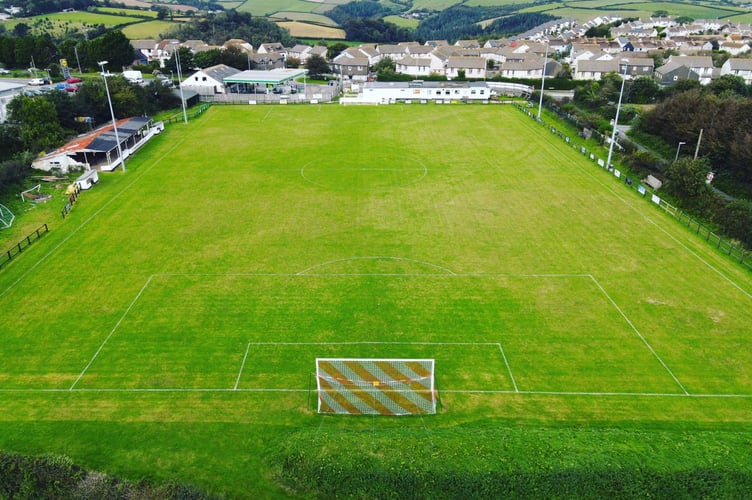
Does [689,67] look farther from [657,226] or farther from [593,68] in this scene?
[657,226]

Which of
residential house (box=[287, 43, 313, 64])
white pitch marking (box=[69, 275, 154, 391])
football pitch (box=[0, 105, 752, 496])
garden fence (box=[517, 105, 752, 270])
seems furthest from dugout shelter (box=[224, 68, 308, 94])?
white pitch marking (box=[69, 275, 154, 391])

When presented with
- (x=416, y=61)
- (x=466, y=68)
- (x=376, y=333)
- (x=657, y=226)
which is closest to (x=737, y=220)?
(x=657, y=226)

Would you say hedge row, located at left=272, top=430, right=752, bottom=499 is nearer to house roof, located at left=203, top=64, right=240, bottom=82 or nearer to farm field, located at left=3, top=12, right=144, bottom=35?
house roof, located at left=203, top=64, right=240, bottom=82

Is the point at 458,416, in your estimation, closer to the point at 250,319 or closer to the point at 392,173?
the point at 250,319

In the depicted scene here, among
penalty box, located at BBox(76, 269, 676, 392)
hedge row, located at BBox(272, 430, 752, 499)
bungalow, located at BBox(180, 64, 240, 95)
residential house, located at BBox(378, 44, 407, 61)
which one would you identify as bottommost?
penalty box, located at BBox(76, 269, 676, 392)

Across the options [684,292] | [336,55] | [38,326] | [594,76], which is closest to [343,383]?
[38,326]
